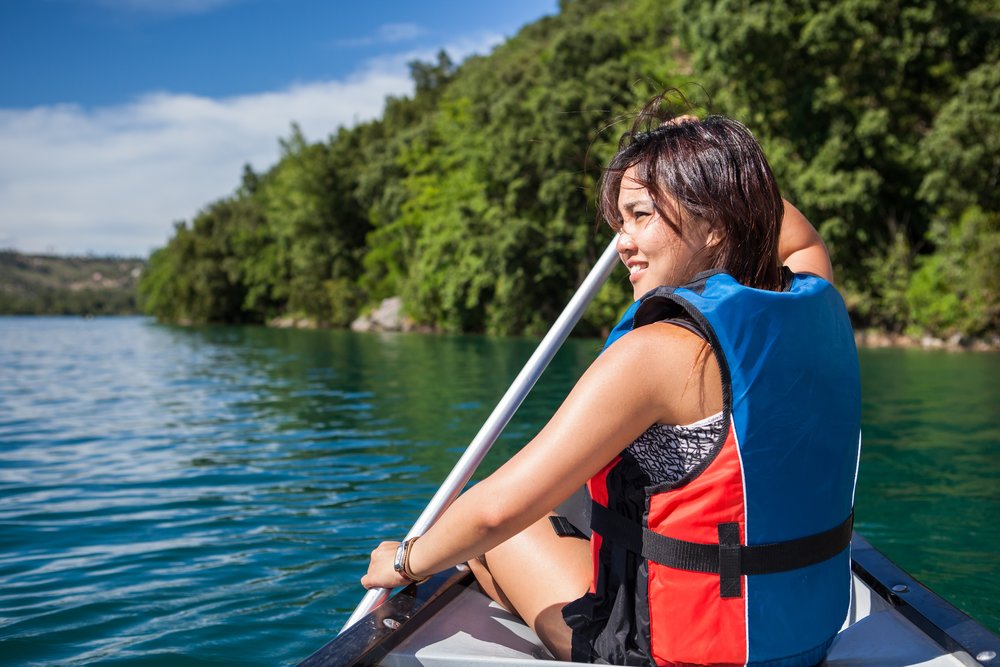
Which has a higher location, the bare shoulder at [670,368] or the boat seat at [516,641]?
the bare shoulder at [670,368]

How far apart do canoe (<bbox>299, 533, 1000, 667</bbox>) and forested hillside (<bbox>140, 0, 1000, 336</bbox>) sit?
1093cm

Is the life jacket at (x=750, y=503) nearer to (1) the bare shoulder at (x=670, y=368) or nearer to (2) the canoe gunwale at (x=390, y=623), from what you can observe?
(1) the bare shoulder at (x=670, y=368)

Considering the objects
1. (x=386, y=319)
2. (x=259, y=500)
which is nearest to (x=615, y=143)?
(x=386, y=319)

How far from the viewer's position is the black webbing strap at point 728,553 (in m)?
1.39

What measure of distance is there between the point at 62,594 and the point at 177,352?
1861 centimetres

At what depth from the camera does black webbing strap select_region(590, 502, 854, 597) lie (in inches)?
54.9

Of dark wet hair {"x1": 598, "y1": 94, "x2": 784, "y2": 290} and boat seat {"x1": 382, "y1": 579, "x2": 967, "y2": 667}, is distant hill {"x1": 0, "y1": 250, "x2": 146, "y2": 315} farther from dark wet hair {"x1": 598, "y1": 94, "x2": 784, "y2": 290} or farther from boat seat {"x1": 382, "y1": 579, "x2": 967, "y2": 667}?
dark wet hair {"x1": 598, "y1": 94, "x2": 784, "y2": 290}

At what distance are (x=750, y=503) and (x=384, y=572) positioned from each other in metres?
0.81

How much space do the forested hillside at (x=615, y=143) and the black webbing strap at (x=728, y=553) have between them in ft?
37.3

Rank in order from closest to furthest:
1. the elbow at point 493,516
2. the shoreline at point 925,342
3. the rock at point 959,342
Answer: the elbow at point 493,516
the shoreline at point 925,342
the rock at point 959,342

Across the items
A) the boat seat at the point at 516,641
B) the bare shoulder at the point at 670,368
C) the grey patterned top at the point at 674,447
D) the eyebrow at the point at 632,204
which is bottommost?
the boat seat at the point at 516,641

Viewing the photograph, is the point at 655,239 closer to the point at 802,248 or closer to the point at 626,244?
the point at 626,244

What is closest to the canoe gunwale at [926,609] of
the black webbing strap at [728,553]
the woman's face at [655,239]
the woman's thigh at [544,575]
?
the black webbing strap at [728,553]

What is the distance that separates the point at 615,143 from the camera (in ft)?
90.8
